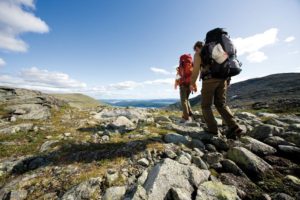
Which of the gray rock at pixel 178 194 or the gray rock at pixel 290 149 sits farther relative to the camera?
the gray rock at pixel 290 149

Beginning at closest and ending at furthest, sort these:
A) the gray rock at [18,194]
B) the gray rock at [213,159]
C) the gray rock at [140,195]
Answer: the gray rock at [140,195]
the gray rock at [18,194]
the gray rock at [213,159]

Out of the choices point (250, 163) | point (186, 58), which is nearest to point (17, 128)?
point (186, 58)

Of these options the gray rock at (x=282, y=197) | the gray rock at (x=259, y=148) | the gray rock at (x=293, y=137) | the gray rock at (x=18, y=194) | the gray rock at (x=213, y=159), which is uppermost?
the gray rock at (x=293, y=137)

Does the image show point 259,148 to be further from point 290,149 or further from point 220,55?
point 220,55

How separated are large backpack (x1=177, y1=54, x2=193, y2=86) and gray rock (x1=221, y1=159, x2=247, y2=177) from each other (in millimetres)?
5240

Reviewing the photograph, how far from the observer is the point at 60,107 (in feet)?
45.6

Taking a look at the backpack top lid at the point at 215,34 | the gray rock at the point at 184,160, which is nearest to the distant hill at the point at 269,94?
A: the backpack top lid at the point at 215,34

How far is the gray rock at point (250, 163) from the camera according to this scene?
496 centimetres

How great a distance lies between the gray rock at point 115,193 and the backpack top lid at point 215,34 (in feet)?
18.6

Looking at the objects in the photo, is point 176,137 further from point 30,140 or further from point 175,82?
point 30,140

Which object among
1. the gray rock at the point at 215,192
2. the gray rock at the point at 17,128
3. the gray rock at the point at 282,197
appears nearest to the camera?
the gray rock at the point at 215,192

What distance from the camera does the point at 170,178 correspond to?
13.6ft

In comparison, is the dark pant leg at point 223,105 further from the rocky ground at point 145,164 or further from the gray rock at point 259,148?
the gray rock at point 259,148

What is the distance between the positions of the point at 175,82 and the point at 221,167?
5.73 m
